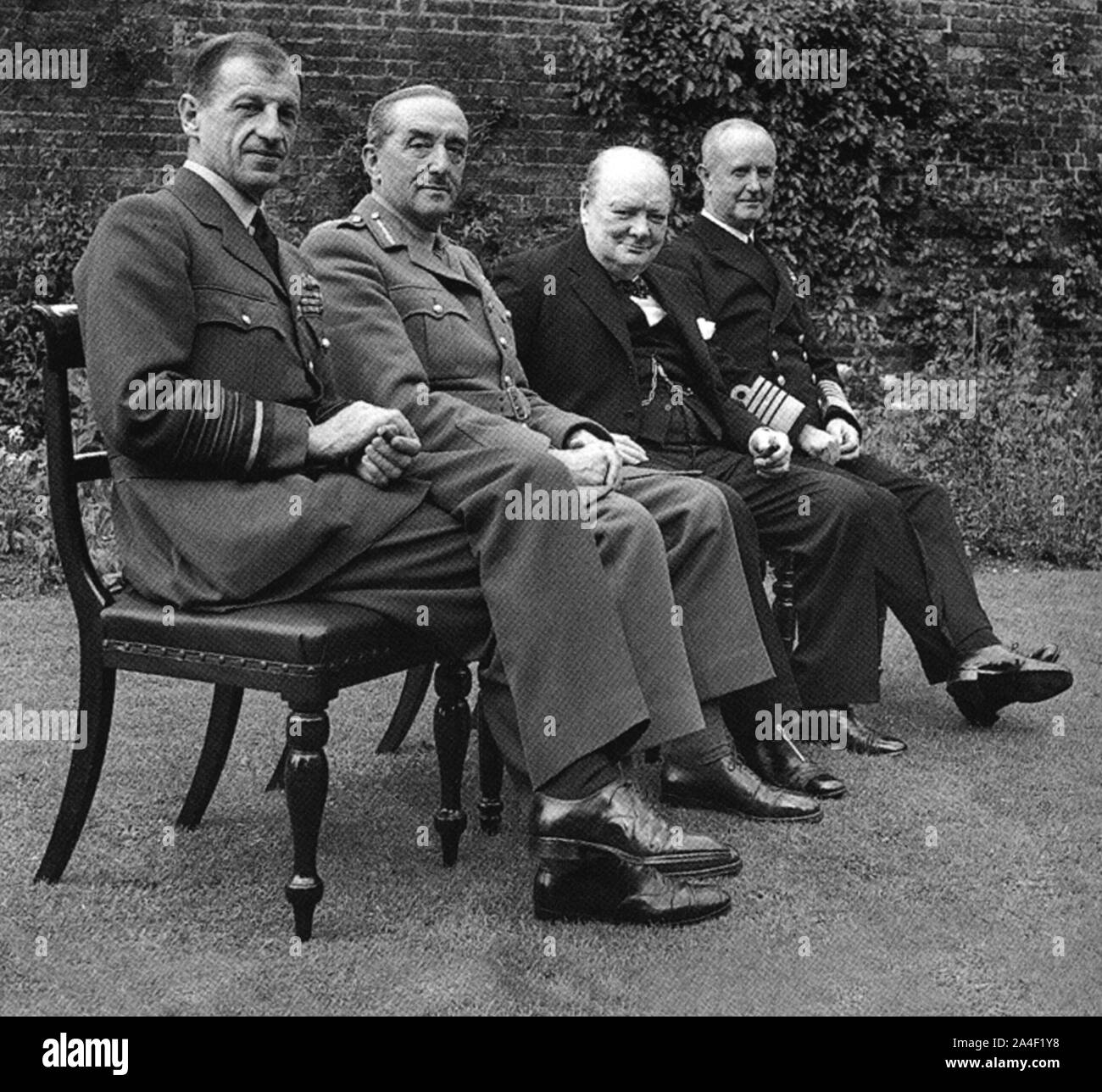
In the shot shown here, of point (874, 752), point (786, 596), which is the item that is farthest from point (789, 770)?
point (786, 596)

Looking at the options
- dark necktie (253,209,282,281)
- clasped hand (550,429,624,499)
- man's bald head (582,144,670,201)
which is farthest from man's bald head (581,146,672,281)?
dark necktie (253,209,282,281)

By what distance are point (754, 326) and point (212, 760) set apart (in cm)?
226

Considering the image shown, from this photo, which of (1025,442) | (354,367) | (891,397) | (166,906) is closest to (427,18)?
(891,397)

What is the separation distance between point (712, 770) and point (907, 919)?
0.81 m

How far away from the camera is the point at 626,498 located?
3.55m

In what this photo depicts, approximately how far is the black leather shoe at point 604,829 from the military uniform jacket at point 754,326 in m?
1.91

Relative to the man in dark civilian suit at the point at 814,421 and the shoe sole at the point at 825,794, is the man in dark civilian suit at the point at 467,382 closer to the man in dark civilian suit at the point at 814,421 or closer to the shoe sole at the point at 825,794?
the shoe sole at the point at 825,794

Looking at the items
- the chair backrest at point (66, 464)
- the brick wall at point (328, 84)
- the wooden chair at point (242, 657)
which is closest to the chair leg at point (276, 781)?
the wooden chair at point (242, 657)

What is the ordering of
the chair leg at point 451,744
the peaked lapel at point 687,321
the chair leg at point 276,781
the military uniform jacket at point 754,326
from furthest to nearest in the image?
1. the military uniform jacket at point 754,326
2. the peaked lapel at point 687,321
3. the chair leg at point 276,781
4. the chair leg at point 451,744

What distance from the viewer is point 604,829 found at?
312cm

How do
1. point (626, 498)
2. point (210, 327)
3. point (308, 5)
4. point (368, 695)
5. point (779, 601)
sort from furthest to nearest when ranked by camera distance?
1. point (308, 5)
2. point (368, 695)
3. point (779, 601)
4. point (626, 498)
5. point (210, 327)

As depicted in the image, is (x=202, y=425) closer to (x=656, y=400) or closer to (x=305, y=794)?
(x=305, y=794)

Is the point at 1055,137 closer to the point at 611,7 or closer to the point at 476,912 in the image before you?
the point at 611,7

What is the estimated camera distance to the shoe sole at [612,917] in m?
3.17
